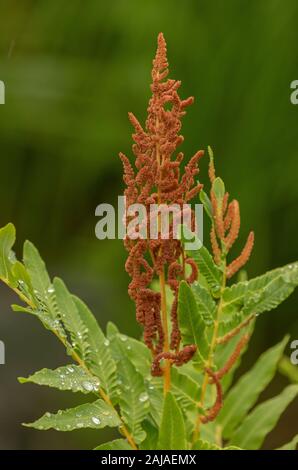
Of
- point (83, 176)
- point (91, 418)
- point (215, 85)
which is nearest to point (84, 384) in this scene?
point (91, 418)

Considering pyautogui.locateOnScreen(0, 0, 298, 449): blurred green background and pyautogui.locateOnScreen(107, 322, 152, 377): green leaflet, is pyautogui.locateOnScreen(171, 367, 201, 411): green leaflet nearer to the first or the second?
pyautogui.locateOnScreen(107, 322, 152, 377): green leaflet

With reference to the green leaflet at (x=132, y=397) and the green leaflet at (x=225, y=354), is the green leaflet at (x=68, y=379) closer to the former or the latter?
the green leaflet at (x=132, y=397)

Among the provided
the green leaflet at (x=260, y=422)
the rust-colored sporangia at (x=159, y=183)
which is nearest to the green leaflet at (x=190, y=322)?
the rust-colored sporangia at (x=159, y=183)

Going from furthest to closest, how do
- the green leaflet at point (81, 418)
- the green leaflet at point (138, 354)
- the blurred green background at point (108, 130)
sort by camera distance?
the blurred green background at point (108, 130)
the green leaflet at point (138, 354)
the green leaflet at point (81, 418)

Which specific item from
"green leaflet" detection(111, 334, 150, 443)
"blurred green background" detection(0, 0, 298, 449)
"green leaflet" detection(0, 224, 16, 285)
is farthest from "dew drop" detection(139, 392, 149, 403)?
"blurred green background" detection(0, 0, 298, 449)

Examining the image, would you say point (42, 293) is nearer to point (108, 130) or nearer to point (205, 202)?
point (205, 202)

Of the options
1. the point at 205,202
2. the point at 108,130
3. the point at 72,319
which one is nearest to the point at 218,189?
the point at 205,202
